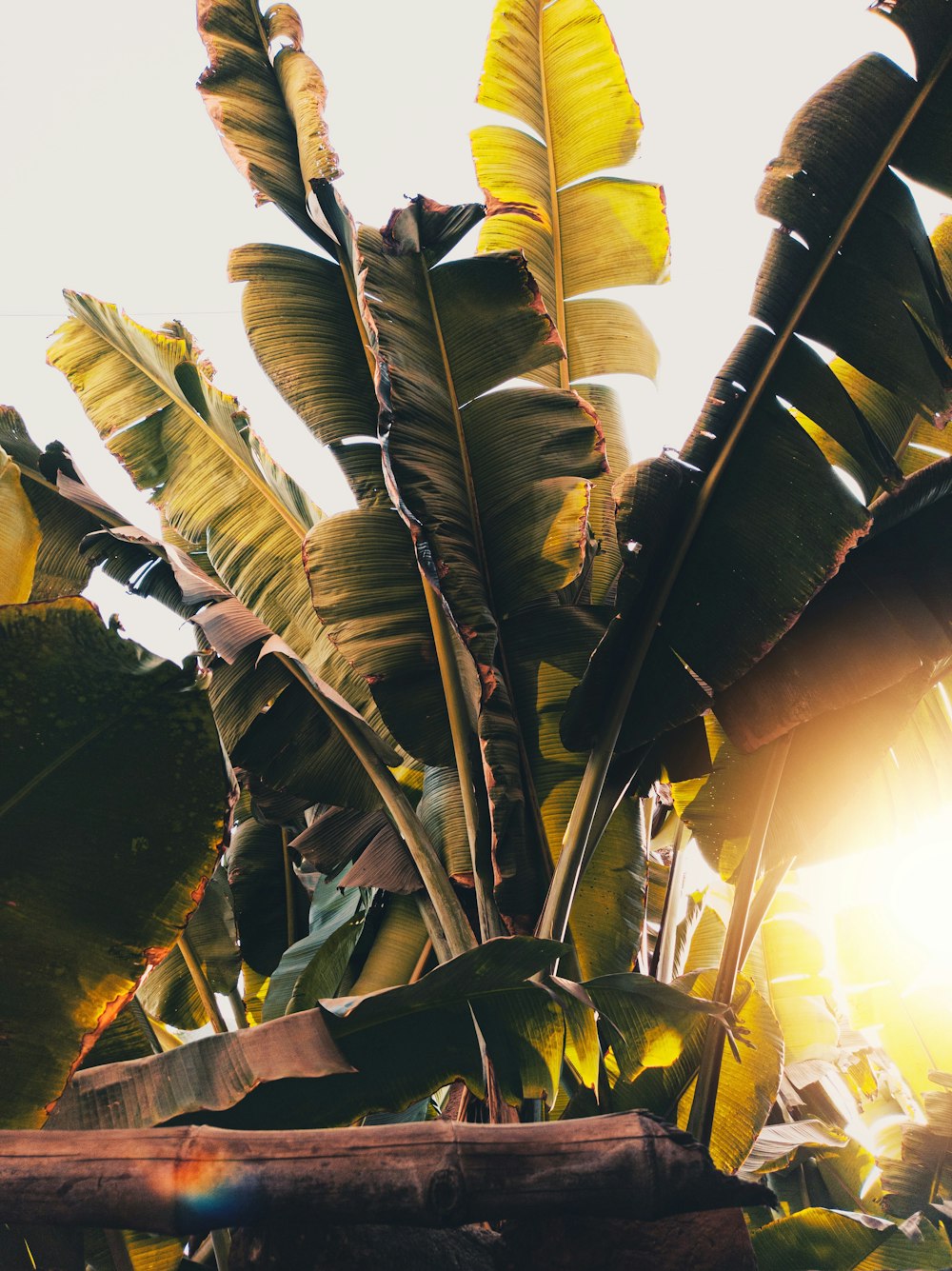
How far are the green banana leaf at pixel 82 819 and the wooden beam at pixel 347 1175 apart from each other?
1.50 feet

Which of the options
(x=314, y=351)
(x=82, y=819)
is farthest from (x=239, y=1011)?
(x=314, y=351)

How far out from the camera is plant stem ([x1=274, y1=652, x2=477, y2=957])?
7.14ft

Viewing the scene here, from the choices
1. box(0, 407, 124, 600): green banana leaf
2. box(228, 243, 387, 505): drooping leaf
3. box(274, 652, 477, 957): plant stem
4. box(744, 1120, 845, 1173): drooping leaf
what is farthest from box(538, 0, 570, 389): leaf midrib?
box(744, 1120, 845, 1173): drooping leaf

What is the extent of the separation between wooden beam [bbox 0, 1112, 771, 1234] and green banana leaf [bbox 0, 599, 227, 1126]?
0.46 m

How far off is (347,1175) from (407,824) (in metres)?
1.41

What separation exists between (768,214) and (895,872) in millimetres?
3503

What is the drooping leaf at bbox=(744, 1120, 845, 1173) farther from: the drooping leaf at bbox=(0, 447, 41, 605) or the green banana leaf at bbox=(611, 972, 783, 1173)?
the drooping leaf at bbox=(0, 447, 41, 605)

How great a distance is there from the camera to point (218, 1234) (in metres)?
1.99

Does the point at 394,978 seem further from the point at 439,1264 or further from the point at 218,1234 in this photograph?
the point at 439,1264

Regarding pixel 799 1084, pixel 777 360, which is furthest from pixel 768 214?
pixel 799 1084

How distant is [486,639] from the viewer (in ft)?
6.38

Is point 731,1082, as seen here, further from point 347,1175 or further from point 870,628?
point 347,1175

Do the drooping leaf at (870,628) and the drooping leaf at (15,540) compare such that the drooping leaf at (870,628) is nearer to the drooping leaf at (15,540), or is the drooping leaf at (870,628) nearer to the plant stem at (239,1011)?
the drooping leaf at (15,540)

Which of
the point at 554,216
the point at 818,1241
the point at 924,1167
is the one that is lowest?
the point at 924,1167
